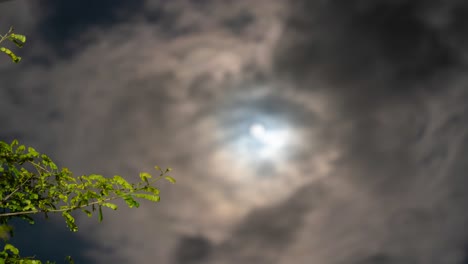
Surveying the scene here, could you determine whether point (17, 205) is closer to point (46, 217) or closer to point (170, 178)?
point (46, 217)

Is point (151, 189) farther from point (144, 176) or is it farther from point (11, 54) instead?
point (11, 54)

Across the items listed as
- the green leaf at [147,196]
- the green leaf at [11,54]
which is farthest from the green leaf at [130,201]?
the green leaf at [11,54]

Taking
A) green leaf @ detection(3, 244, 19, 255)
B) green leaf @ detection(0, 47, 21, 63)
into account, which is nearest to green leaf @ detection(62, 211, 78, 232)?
green leaf @ detection(3, 244, 19, 255)

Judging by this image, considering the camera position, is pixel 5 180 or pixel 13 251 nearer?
pixel 13 251

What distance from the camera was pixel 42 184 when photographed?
463cm

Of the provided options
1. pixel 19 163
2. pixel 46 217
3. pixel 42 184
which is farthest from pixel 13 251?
pixel 19 163

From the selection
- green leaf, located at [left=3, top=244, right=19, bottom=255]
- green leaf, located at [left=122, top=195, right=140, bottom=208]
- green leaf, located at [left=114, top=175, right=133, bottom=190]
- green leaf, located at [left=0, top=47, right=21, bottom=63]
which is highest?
green leaf, located at [left=0, top=47, right=21, bottom=63]

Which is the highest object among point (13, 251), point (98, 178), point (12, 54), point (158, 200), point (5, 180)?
point (12, 54)

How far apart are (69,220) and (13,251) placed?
27.0 inches

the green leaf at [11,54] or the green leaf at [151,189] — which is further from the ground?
the green leaf at [11,54]

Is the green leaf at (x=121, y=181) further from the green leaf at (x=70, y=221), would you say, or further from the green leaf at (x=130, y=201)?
the green leaf at (x=70, y=221)

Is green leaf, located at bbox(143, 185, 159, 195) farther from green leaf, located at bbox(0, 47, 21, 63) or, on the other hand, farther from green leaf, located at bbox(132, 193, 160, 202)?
green leaf, located at bbox(0, 47, 21, 63)

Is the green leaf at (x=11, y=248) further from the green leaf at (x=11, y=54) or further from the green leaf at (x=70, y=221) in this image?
the green leaf at (x=11, y=54)

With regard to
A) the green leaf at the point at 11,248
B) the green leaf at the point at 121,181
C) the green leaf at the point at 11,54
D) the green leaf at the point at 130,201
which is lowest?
the green leaf at the point at 11,248
